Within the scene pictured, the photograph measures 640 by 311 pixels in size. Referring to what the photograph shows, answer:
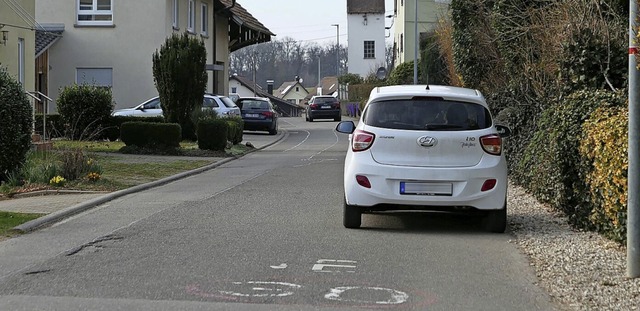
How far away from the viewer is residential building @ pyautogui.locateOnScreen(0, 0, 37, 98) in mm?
22531

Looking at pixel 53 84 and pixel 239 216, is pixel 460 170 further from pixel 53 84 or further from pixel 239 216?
pixel 53 84

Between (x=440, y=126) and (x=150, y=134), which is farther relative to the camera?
(x=150, y=134)

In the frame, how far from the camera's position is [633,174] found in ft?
26.7

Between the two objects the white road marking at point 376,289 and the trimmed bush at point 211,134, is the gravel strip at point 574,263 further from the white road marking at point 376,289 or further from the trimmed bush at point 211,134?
the trimmed bush at point 211,134

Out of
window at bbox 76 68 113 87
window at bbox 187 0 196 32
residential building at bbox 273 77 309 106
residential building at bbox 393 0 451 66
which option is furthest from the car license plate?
residential building at bbox 273 77 309 106

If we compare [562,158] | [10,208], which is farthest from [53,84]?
[562,158]

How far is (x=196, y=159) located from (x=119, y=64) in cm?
1343

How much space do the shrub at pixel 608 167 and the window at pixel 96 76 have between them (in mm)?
27223

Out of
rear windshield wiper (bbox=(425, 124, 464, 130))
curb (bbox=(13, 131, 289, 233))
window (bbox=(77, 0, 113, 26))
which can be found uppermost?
window (bbox=(77, 0, 113, 26))

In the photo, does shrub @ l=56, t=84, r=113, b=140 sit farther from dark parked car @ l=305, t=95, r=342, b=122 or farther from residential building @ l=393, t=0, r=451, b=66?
residential building @ l=393, t=0, r=451, b=66

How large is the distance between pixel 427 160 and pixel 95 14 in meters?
27.0

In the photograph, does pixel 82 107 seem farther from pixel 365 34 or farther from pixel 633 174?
pixel 365 34

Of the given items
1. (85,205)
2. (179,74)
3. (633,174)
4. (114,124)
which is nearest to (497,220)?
(633,174)

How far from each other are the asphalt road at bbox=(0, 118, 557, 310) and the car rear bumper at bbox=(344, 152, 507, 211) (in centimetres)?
40
